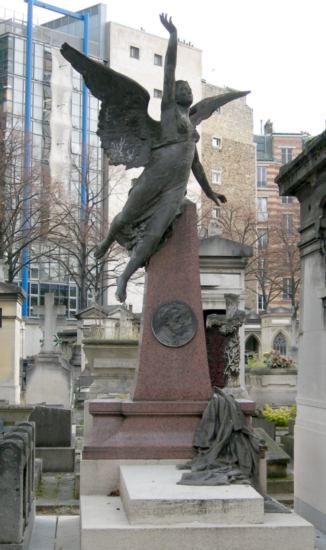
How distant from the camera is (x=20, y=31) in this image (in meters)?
54.2

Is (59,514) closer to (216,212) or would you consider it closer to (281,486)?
(281,486)

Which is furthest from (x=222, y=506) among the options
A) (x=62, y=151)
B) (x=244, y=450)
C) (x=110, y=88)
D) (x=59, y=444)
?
(x=62, y=151)

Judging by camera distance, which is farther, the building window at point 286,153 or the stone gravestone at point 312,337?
the building window at point 286,153

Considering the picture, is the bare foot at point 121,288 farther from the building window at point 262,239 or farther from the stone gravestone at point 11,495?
the building window at point 262,239

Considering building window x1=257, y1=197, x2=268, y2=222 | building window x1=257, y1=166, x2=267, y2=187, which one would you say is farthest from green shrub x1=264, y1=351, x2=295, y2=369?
building window x1=257, y1=166, x2=267, y2=187

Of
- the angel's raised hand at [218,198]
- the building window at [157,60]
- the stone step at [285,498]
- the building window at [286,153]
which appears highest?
the building window at [157,60]

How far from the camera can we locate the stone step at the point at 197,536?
5711mm

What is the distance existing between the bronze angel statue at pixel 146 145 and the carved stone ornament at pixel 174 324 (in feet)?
1.81

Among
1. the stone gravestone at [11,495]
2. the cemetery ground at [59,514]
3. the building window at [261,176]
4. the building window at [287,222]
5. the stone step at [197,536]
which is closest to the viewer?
the stone step at [197,536]

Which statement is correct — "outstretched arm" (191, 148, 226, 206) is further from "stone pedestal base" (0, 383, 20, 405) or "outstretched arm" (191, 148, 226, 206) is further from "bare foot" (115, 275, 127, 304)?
"stone pedestal base" (0, 383, 20, 405)

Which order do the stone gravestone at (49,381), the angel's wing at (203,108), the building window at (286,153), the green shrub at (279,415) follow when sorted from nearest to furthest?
1. the angel's wing at (203,108)
2. the green shrub at (279,415)
3. the stone gravestone at (49,381)
4. the building window at (286,153)

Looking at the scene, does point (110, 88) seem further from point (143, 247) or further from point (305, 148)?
point (305, 148)

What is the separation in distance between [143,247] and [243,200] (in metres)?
57.2

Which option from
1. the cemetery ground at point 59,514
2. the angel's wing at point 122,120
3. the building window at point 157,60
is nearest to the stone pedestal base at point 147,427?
the cemetery ground at point 59,514
